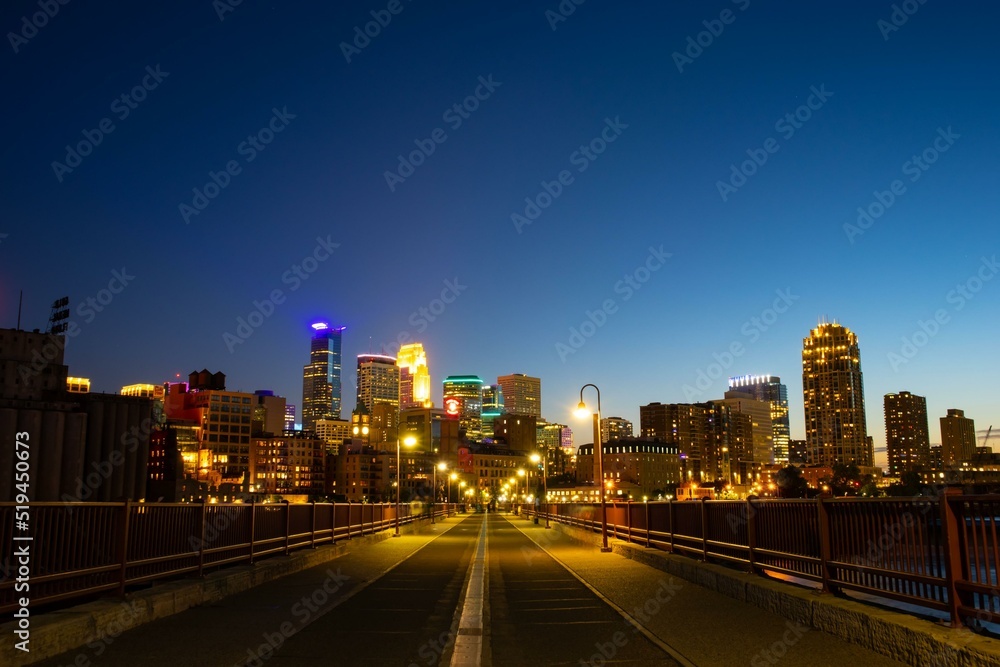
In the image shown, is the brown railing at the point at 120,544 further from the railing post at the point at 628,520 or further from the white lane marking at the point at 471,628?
the railing post at the point at 628,520

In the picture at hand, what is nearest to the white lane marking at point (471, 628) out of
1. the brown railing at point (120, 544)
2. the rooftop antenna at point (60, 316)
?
the brown railing at point (120, 544)

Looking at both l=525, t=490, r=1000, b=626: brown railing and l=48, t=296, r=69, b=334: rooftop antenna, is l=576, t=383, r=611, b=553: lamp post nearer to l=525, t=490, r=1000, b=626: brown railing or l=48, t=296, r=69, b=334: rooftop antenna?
l=525, t=490, r=1000, b=626: brown railing

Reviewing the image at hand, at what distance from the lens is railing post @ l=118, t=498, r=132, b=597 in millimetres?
11078

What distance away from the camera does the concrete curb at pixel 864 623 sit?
716 cm

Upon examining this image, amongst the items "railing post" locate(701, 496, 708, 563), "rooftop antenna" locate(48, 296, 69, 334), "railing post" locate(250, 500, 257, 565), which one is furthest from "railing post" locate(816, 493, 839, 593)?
"rooftop antenna" locate(48, 296, 69, 334)

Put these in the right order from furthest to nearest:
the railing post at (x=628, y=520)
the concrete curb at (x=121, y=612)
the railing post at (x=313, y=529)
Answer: the railing post at (x=628, y=520), the railing post at (x=313, y=529), the concrete curb at (x=121, y=612)

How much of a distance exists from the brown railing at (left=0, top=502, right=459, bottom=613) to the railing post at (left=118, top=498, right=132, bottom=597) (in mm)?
13

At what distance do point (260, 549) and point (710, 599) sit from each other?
408 inches

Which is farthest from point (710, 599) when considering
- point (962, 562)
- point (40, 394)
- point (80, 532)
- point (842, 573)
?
point (40, 394)

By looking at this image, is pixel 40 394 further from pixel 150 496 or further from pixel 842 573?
pixel 842 573

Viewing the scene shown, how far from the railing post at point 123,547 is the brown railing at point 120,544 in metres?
0.01

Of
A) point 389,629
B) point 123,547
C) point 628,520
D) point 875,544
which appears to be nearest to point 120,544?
point 123,547

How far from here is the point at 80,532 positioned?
33.9ft

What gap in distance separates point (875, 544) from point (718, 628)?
2.38 meters
